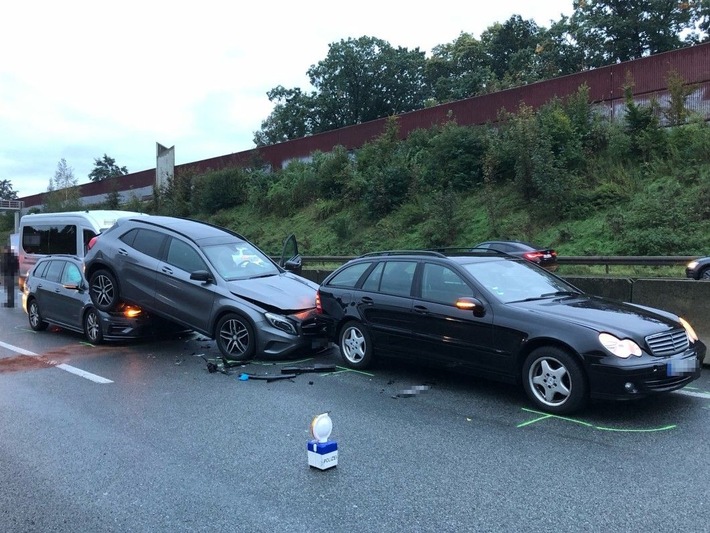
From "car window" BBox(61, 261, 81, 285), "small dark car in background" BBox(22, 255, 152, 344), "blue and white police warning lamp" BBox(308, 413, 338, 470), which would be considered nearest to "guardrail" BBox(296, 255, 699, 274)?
"small dark car in background" BBox(22, 255, 152, 344)

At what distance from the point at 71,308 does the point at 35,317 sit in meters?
1.72

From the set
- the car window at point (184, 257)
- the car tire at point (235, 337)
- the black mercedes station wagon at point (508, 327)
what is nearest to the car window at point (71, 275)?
the car window at point (184, 257)

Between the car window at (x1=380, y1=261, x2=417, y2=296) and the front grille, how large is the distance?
271 cm

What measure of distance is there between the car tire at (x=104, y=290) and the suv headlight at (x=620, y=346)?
7490 millimetres

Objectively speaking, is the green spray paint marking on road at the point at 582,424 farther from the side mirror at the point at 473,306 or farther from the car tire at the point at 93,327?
the car tire at the point at 93,327

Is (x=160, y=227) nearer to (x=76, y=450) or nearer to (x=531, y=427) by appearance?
(x=76, y=450)

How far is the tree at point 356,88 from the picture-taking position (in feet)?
179

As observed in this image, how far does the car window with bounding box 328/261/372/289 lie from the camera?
7953mm

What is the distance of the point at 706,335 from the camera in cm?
766

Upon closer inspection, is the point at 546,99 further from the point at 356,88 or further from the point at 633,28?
the point at 356,88

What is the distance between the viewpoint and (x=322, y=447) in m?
4.31

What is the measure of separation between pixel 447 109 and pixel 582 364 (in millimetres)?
22101

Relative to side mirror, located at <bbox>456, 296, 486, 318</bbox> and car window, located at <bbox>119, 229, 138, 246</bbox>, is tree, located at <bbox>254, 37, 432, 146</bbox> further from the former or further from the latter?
side mirror, located at <bbox>456, 296, 486, 318</bbox>

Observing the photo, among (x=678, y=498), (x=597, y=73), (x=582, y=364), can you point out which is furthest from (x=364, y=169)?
(x=678, y=498)
